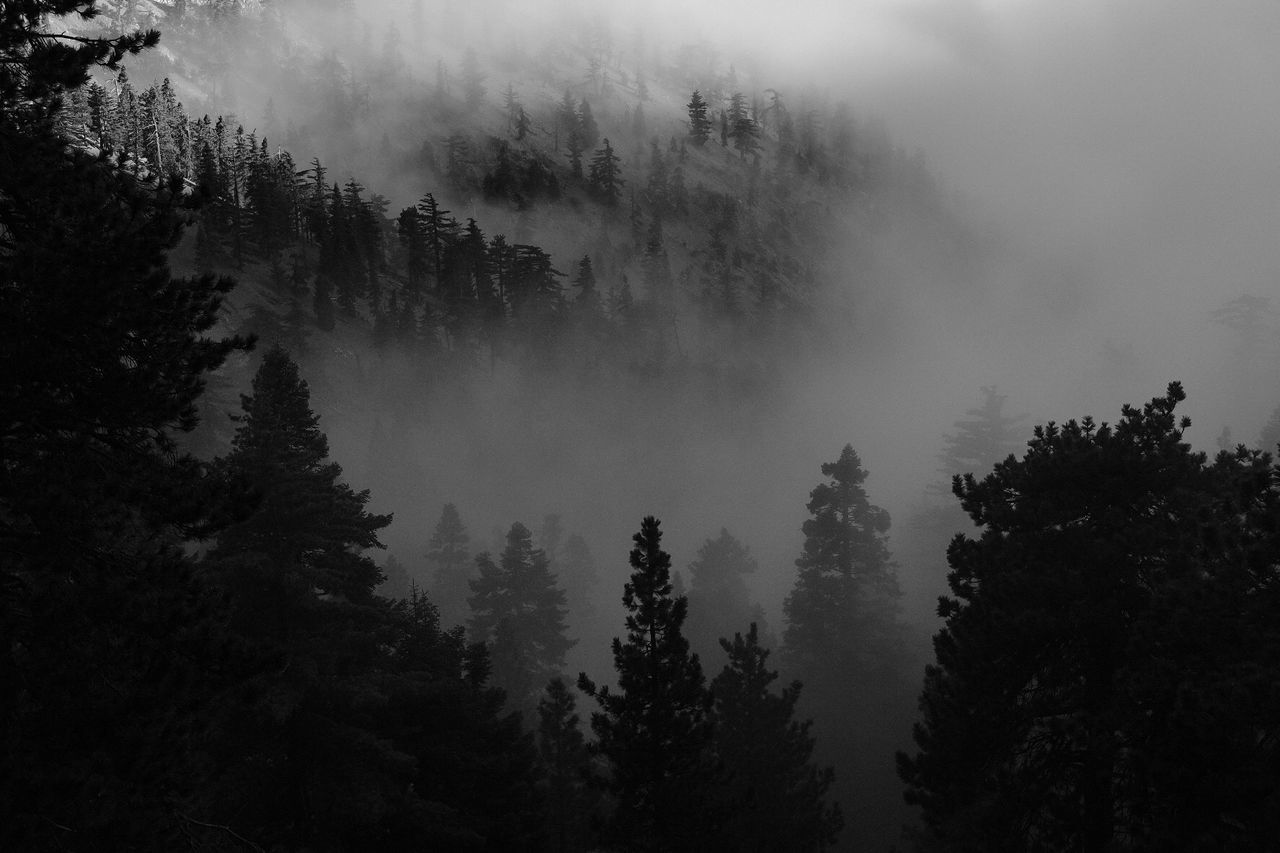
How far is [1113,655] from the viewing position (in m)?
12.4

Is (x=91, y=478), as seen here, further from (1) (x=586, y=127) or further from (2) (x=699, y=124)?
(2) (x=699, y=124)

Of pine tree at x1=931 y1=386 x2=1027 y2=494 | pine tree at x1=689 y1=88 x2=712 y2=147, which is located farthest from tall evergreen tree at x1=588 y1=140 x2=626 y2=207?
pine tree at x1=931 y1=386 x2=1027 y2=494

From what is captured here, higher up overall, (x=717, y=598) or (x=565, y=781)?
(x=717, y=598)

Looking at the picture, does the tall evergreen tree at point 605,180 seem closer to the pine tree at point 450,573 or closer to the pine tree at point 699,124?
the pine tree at point 699,124

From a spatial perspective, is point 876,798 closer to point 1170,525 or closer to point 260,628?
point 1170,525

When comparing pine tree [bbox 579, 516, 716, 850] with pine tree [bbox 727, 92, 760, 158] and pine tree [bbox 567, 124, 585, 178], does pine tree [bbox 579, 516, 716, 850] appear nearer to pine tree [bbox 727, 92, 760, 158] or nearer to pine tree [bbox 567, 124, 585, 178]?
pine tree [bbox 567, 124, 585, 178]

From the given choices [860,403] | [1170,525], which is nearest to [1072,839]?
[1170,525]

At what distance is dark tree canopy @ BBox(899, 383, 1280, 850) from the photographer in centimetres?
980

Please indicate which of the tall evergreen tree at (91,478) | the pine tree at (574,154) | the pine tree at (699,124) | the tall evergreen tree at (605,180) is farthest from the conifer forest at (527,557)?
the pine tree at (699,124)

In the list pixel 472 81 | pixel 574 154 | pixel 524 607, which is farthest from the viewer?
pixel 472 81

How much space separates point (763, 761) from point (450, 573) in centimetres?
3964

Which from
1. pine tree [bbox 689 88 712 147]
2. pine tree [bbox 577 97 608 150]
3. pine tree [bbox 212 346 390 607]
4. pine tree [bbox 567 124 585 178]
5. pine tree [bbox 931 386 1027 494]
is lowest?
pine tree [bbox 212 346 390 607]

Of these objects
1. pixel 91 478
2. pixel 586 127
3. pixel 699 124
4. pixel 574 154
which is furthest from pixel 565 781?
pixel 699 124

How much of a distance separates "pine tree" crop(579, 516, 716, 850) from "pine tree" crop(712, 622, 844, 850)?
5739 mm
